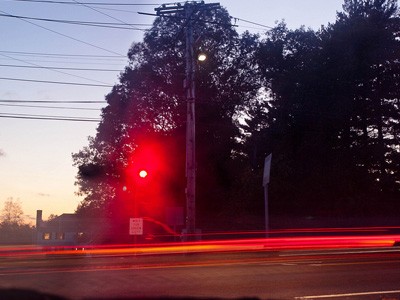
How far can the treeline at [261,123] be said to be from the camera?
3991 cm

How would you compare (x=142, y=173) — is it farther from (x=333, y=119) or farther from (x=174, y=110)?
(x=333, y=119)

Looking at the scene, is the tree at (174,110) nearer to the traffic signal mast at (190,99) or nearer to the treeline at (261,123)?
the treeline at (261,123)

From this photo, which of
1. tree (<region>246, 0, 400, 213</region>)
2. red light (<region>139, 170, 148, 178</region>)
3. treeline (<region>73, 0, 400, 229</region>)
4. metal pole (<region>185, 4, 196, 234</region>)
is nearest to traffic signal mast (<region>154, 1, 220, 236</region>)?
metal pole (<region>185, 4, 196, 234</region>)

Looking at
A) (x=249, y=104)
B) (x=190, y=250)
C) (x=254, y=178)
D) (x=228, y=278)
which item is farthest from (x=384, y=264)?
(x=249, y=104)

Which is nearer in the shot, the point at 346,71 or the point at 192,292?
the point at 192,292

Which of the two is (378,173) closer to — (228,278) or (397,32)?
(397,32)

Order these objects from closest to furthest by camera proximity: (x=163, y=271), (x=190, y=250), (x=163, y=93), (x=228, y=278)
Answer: (x=228, y=278)
(x=163, y=271)
(x=190, y=250)
(x=163, y=93)

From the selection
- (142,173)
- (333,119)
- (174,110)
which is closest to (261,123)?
(333,119)

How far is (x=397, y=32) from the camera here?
46406 millimetres

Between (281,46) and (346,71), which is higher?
(281,46)

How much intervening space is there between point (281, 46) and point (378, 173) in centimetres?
1157

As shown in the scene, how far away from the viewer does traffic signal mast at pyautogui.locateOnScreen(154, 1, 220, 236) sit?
88.3ft

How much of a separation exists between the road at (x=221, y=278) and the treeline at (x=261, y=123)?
19.2m

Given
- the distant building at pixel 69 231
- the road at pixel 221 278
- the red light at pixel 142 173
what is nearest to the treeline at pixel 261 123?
the distant building at pixel 69 231
